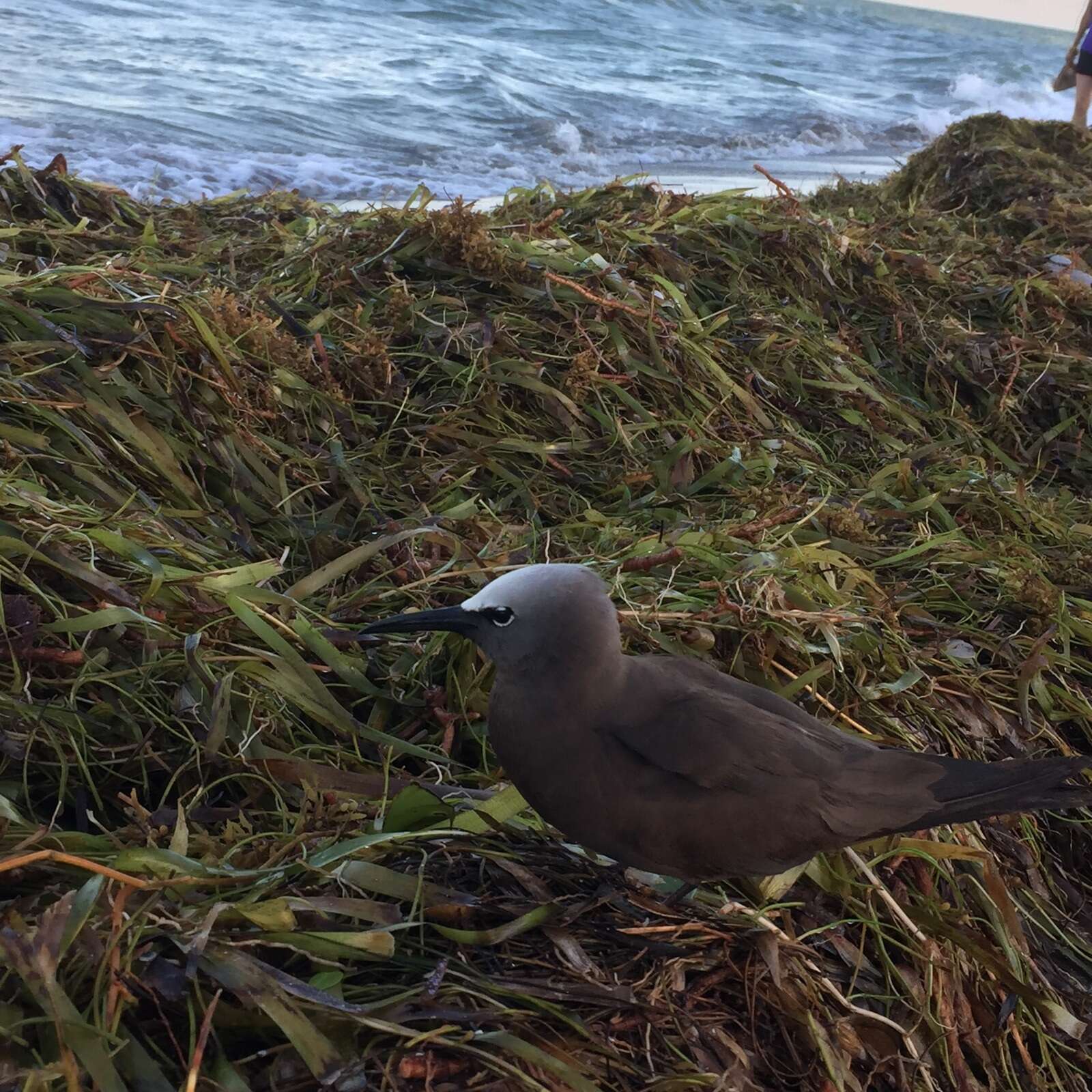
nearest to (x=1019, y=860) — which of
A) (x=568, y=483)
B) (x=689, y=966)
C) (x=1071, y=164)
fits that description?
(x=689, y=966)

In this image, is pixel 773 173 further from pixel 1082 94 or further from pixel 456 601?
pixel 456 601

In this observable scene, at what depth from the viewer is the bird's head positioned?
1862mm

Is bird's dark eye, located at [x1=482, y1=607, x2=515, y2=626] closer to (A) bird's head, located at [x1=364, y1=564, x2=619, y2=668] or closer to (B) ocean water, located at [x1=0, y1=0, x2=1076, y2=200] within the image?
(A) bird's head, located at [x1=364, y1=564, x2=619, y2=668]

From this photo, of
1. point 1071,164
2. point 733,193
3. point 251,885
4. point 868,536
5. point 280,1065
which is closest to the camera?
point 280,1065

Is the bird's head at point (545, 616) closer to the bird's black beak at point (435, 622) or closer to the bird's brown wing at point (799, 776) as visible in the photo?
the bird's black beak at point (435, 622)

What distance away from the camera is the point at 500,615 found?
1.92m

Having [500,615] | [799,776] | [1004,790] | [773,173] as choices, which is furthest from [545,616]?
[773,173]

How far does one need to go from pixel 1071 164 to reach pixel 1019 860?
6073mm

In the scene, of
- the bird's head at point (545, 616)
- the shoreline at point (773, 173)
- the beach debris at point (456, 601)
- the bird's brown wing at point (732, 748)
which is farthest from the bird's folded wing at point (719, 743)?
the shoreline at point (773, 173)

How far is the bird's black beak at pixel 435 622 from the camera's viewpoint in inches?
77.6

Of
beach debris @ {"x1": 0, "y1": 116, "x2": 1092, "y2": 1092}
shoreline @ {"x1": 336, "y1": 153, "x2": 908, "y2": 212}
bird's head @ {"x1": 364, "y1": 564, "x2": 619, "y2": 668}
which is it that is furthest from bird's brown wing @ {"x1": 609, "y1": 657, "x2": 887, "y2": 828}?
shoreline @ {"x1": 336, "y1": 153, "x2": 908, "y2": 212}

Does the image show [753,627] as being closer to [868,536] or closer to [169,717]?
[868,536]

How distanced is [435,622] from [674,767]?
53 cm

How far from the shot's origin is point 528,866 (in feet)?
6.22
